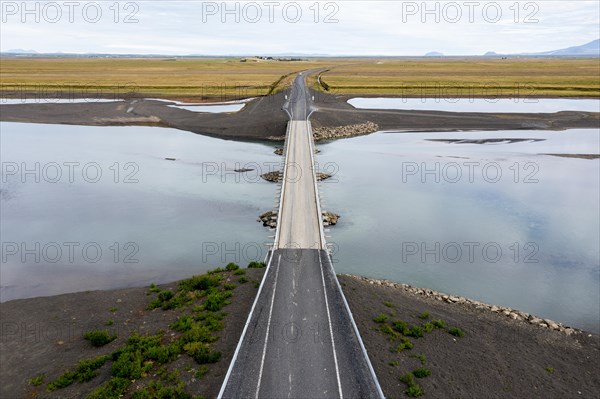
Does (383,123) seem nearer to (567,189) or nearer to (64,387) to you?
(567,189)

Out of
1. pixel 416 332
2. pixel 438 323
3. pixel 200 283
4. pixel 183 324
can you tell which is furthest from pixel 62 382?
pixel 438 323

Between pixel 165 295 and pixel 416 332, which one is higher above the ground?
pixel 165 295

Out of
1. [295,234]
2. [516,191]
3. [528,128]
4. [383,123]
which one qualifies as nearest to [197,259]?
[295,234]

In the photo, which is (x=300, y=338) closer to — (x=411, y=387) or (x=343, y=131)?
(x=411, y=387)

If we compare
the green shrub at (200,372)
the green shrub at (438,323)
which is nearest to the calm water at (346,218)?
the green shrub at (438,323)

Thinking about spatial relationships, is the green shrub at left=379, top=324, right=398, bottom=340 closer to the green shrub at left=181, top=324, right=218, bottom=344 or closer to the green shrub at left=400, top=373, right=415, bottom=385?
the green shrub at left=400, top=373, right=415, bottom=385

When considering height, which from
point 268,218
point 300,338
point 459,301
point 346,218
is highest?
point 268,218
